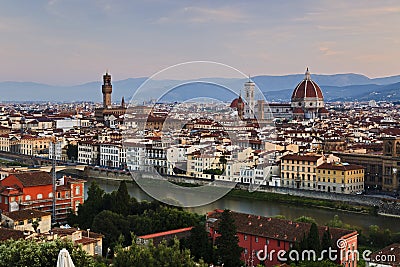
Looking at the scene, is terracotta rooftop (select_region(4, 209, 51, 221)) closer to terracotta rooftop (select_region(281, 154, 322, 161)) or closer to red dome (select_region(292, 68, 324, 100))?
terracotta rooftop (select_region(281, 154, 322, 161))

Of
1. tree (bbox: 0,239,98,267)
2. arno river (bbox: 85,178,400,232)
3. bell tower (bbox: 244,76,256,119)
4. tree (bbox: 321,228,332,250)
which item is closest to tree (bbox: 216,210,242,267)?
tree (bbox: 321,228,332,250)

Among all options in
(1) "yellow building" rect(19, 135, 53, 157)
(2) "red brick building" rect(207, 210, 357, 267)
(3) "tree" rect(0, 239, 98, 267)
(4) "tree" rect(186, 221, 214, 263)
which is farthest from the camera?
(1) "yellow building" rect(19, 135, 53, 157)

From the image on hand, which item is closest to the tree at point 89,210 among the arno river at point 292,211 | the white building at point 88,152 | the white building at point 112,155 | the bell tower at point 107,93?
the arno river at point 292,211

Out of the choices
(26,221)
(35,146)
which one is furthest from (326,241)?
(35,146)

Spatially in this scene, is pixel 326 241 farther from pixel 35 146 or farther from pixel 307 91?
pixel 307 91

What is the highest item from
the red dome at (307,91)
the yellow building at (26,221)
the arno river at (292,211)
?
the red dome at (307,91)

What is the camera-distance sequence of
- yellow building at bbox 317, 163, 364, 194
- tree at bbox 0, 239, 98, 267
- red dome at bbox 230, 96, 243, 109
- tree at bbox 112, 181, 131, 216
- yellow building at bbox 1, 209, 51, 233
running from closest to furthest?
tree at bbox 0, 239, 98, 267 → red dome at bbox 230, 96, 243, 109 → yellow building at bbox 1, 209, 51, 233 → tree at bbox 112, 181, 131, 216 → yellow building at bbox 317, 163, 364, 194

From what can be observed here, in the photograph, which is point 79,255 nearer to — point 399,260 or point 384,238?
point 399,260

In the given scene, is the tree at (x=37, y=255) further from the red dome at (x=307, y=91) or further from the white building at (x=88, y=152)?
the red dome at (x=307, y=91)
